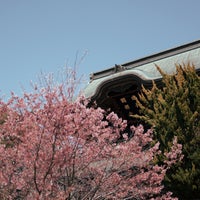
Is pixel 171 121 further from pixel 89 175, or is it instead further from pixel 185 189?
pixel 89 175

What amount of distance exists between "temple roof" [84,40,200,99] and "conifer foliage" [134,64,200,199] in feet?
3.72

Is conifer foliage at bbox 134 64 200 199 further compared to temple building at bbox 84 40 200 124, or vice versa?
temple building at bbox 84 40 200 124

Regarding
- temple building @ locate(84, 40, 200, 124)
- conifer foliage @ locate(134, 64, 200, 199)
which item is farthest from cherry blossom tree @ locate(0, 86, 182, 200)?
temple building @ locate(84, 40, 200, 124)

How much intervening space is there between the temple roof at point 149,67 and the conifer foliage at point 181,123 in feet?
3.72

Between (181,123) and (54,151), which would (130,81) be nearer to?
(181,123)

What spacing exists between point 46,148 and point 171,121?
14.0 feet

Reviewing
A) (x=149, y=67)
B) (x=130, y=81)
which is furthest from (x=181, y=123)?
(x=149, y=67)

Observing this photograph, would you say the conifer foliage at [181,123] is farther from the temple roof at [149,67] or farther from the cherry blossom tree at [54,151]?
the cherry blossom tree at [54,151]

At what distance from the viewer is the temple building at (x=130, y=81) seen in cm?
1245

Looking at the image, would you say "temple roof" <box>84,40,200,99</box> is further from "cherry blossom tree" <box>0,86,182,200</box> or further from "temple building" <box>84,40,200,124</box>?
"cherry blossom tree" <box>0,86,182,200</box>

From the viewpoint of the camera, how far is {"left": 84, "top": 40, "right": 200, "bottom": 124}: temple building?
40.8 ft

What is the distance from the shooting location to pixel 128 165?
7.59 meters

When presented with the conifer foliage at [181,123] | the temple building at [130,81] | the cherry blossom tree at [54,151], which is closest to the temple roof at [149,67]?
the temple building at [130,81]

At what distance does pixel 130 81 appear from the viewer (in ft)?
42.4
